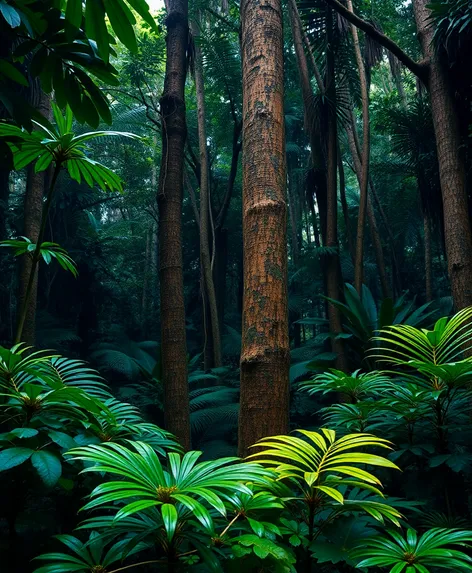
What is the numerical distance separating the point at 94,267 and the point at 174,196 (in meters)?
6.28

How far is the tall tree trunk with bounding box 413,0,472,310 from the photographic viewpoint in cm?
382

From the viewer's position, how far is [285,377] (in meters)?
1.95

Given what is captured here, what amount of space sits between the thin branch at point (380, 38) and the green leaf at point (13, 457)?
3472mm

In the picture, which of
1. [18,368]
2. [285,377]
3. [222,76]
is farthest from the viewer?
[222,76]

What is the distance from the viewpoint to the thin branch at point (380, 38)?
3607mm

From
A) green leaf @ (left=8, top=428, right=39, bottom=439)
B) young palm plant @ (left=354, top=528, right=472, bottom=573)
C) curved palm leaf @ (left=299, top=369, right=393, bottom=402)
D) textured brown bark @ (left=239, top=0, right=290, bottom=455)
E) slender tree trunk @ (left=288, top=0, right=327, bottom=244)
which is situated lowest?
Result: young palm plant @ (left=354, top=528, right=472, bottom=573)

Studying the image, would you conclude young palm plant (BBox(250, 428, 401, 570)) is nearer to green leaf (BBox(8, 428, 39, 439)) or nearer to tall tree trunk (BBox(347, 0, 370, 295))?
green leaf (BBox(8, 428, 39, 439))

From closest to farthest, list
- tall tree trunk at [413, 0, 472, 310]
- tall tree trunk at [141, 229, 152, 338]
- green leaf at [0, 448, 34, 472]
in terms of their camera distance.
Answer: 1. green leaf at [0, 448, 34, 472]
2. tall tree trunk at [413, 0, 472, 310]
3. tall tree trunk at [141, 229, 152, 338]

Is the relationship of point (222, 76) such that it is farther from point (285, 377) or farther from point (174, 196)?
point (285, 377)

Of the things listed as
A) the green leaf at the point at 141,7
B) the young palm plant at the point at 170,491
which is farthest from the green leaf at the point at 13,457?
the green leaf at the point at 141,7

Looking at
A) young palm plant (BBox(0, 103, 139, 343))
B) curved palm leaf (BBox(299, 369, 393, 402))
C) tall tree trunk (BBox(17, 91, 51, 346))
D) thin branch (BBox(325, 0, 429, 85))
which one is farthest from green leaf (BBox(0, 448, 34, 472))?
thin branch (BBox(325, 0, 429, 85))

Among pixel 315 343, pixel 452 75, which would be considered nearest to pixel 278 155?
pixel 452 75

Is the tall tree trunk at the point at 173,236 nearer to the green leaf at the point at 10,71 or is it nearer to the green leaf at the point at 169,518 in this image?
the green leaf at the point at 10,71

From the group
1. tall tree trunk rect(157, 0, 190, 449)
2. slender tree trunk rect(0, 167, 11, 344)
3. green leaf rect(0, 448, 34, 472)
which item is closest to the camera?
green leaf rect(0, 448, 34, 472)
